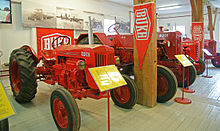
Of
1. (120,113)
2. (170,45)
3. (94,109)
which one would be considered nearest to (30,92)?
(94,109)

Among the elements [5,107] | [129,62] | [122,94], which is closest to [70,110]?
[5,107]

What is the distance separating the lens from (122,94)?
10.7ft

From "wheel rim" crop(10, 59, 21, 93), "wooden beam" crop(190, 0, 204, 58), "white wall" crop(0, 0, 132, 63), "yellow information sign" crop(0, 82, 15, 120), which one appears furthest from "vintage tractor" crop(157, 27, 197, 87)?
"white wall" crop(0, 0, 132, 63)

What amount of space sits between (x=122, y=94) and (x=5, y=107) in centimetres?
228

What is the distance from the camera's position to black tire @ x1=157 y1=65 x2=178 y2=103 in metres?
3.34

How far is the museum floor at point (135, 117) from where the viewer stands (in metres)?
2.50

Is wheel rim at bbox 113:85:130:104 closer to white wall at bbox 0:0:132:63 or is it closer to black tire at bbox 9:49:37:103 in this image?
black tire at bbox 9:49:37:103

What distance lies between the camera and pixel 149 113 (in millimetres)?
2967

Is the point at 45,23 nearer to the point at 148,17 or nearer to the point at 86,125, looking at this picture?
the point at 148,17

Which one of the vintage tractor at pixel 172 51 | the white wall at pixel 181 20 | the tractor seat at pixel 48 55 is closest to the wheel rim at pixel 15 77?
the tractor seat at pixel 48 55

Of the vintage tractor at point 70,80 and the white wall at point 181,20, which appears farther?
the white wall at point 181,20

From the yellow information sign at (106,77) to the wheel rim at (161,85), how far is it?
5.68 ft

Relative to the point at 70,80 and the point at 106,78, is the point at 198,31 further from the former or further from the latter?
the point at 106,78

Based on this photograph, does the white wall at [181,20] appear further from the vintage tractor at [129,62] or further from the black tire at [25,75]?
the black tire at [25,75]
